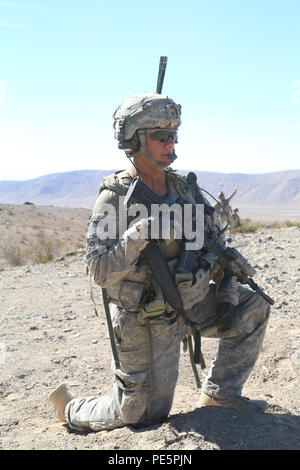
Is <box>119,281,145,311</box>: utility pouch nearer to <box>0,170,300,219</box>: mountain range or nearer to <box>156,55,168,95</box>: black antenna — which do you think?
<box>156,55,168,95</box>: black antenna

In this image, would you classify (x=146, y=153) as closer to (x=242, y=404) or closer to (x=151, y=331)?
(x=151, y=331)

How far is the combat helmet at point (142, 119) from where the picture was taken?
9.84 feet

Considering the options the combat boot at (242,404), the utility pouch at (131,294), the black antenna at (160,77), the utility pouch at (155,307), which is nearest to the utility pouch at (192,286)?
the utility pouch at (155,307)

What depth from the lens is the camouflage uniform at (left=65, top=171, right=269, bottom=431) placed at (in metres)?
2.89

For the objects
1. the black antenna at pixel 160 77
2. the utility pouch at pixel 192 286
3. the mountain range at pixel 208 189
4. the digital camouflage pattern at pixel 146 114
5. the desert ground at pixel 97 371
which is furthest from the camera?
the mountain range at pixel 208 189

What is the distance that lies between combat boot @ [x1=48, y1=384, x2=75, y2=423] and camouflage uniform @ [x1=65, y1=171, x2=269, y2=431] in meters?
0.19

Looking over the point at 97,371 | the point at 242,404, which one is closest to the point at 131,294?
the point at 242,404

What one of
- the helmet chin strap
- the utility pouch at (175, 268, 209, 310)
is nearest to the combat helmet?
the helmet chin strap

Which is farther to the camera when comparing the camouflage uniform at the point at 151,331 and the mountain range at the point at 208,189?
the mountain range at the point at 208,189

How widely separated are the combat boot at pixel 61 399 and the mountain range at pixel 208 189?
72.3 meters

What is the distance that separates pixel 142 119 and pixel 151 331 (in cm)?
125

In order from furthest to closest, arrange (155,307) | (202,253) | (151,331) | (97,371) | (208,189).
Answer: (208,189)
(97,371)
(202,253)
(151,331)
(155,307)

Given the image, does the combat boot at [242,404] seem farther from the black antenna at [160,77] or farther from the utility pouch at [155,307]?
the black antenna at [160,77]

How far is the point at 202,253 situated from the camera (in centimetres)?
312
